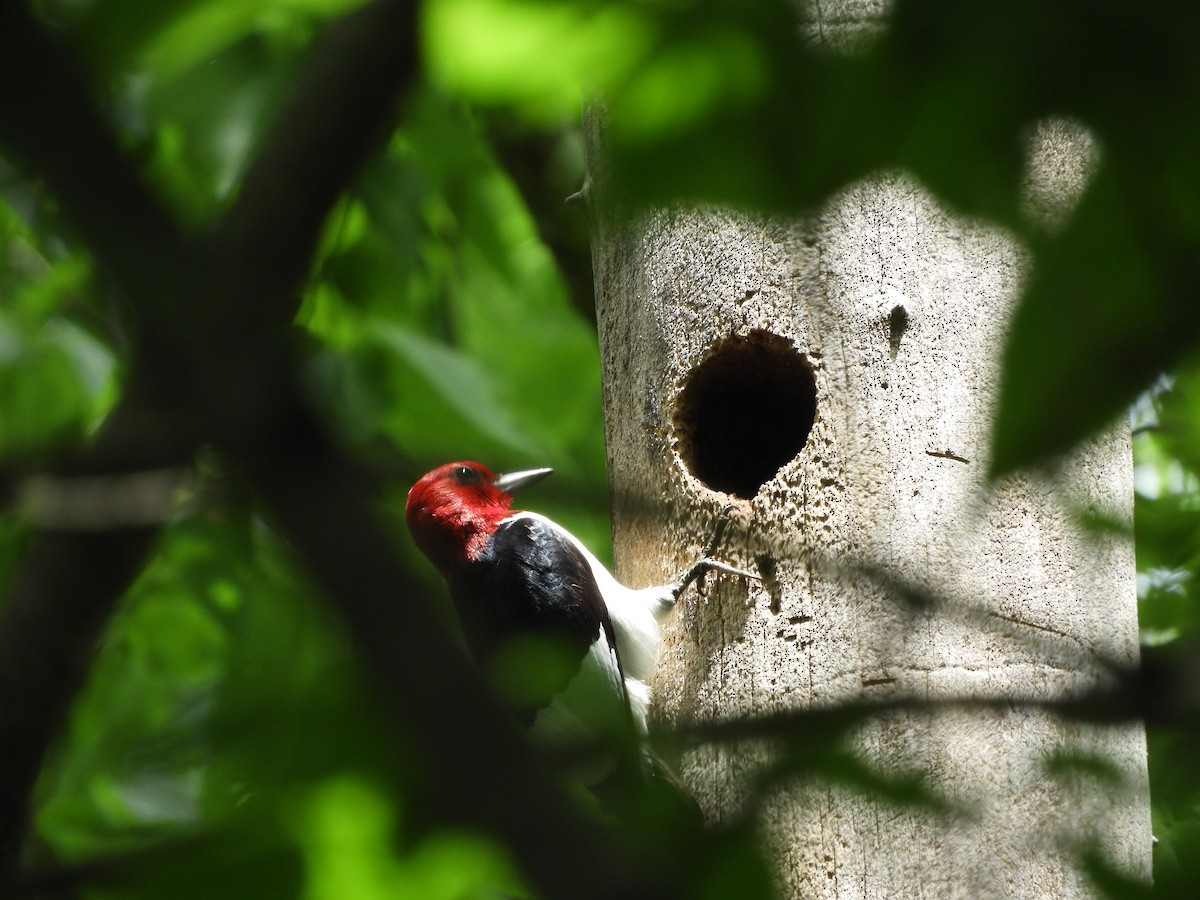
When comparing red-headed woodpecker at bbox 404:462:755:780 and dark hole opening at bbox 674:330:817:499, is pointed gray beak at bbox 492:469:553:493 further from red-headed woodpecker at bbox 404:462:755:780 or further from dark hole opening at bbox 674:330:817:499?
dark hole opening at bbox 674:330:817:499

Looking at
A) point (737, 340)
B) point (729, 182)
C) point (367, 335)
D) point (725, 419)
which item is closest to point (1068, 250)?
point (729, 182)

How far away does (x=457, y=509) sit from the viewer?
4535mm

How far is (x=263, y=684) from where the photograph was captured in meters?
1.02

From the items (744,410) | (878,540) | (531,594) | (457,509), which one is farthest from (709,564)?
(457,509)

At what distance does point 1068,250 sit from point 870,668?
177cm

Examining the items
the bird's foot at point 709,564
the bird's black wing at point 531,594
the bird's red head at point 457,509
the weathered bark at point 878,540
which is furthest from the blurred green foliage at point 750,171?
the bird's red head at point 457,509

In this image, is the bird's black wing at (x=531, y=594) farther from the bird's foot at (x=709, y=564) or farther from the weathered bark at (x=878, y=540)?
the weathered bark at (x=878, y=540)

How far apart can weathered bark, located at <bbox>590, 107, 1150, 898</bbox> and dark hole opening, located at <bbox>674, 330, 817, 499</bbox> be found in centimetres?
1

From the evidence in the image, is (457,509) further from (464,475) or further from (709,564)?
(709,564)

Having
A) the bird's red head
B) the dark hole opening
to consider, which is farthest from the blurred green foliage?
the bird's red head

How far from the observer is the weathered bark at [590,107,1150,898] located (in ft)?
7.18

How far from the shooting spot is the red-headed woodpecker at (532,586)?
3006mm

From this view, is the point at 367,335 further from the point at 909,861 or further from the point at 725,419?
the point at 909,861

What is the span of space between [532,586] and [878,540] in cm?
153
